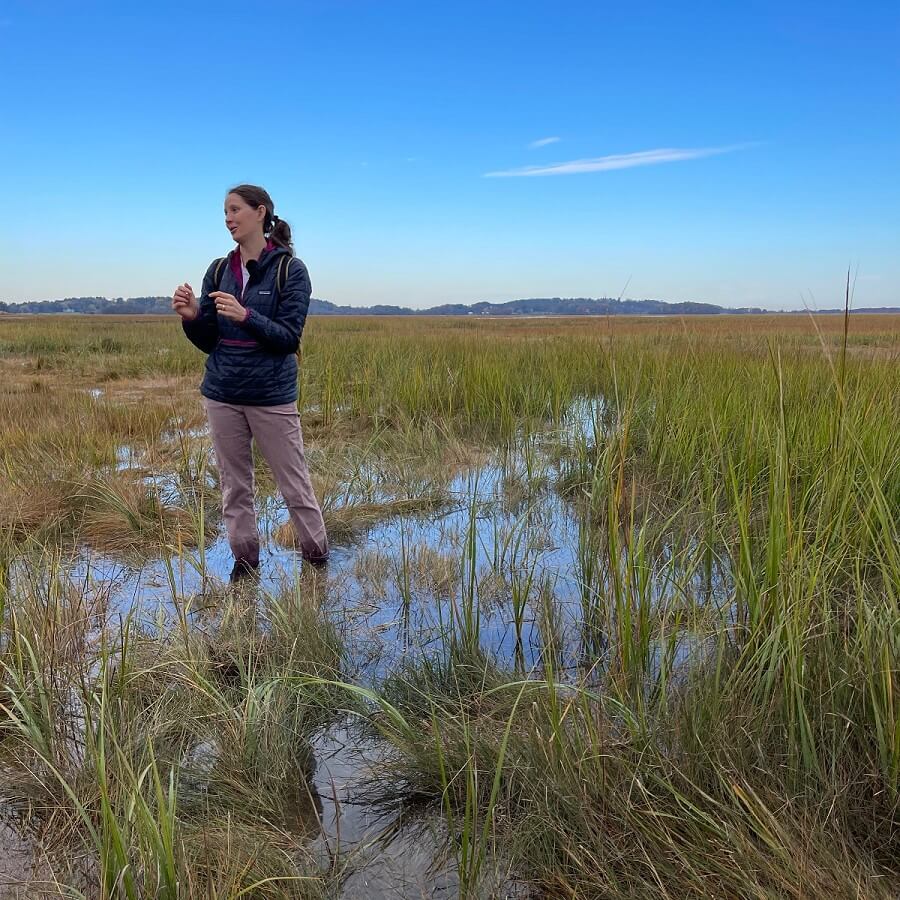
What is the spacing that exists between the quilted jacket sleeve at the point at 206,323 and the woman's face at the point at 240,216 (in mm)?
295

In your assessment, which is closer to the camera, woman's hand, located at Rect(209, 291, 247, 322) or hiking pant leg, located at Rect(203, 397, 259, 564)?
woman's hand, located at Rect(209, 291, 247, 322)

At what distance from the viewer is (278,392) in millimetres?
3008

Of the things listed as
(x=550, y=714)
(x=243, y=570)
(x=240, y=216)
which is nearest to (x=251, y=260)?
(x=240, y=216)

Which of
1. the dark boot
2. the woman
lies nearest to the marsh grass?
the dark boot

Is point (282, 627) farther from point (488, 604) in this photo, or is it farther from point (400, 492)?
point (400, 492)

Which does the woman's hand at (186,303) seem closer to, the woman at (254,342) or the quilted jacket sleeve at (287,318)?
the woman at (254,342)

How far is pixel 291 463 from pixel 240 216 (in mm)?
1128

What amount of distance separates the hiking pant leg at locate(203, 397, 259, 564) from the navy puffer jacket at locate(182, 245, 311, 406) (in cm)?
10

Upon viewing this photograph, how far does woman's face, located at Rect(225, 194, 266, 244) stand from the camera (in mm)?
2861

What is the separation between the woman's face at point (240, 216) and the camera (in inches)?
113

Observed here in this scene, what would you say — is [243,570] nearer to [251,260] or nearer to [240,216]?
[251,260]

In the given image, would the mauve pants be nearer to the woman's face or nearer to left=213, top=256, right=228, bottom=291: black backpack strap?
left=213, top=256, right=228, bottom=291: black backpack strap

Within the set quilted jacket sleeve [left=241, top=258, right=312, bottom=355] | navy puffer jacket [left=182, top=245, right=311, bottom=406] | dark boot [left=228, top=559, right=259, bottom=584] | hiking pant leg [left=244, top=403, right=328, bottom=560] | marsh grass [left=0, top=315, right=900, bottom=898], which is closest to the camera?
marsh grass [left=0, top=315, right=900, bottom=898]

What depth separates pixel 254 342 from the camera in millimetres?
2936
